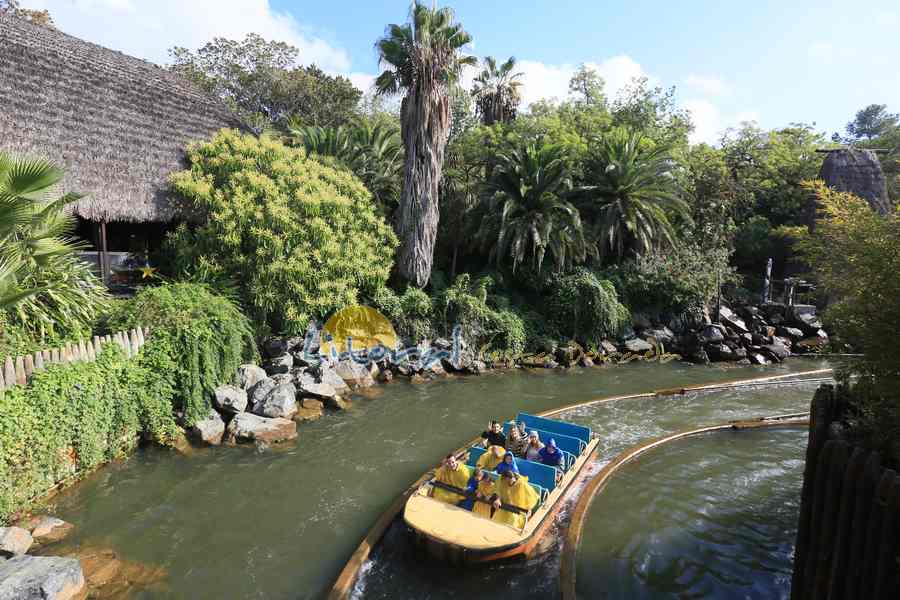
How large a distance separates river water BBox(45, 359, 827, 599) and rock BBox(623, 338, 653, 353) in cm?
426

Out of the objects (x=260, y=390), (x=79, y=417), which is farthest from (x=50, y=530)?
(x=260, y=390)

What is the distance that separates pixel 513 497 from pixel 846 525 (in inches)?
150

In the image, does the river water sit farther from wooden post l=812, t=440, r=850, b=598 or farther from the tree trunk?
the tree trunk

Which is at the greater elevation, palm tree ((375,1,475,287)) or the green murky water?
palm tree ((375,1,475,287))

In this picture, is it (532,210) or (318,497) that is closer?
(318,497)

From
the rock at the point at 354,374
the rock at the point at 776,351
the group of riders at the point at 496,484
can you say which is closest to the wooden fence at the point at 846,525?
the group of riders at the point at 496,484

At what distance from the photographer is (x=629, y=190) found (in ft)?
65.0

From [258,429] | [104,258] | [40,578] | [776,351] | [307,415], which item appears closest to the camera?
[40,578]

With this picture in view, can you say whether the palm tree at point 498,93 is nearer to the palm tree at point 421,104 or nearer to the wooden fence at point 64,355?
the palm tree at point 421,104

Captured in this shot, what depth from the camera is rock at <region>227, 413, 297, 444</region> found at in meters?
10.7

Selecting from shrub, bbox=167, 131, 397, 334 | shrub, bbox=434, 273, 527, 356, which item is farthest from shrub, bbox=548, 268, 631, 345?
shrub, bbox=167, 131, 397, 334

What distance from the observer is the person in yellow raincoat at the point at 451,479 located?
25.3ft

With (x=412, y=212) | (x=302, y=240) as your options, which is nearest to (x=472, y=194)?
(x=412, y=212)

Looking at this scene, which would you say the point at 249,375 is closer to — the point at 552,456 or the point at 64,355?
the point at 64,355
